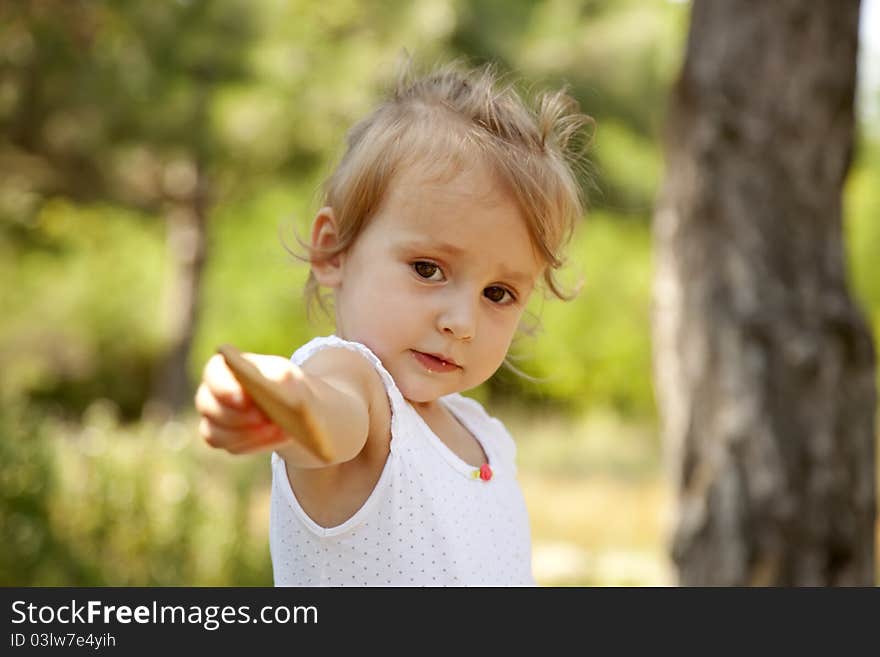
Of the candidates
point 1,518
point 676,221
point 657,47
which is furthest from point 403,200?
point 657,47

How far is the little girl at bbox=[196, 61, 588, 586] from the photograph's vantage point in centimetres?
128

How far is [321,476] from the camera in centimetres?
125

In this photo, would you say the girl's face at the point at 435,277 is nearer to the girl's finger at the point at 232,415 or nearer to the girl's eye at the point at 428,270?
the girl's eye at the point at 428,270

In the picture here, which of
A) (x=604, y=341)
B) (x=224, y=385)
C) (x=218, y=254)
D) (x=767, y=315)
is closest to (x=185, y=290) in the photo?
(x=218, y=254)

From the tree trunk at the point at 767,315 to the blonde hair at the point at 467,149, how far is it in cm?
215

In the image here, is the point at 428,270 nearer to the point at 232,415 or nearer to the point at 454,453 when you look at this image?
the point at 454,453

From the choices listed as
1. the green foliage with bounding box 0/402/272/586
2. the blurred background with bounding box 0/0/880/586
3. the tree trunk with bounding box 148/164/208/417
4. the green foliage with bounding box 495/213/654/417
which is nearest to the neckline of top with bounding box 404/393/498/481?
the blurred background with bounding box 0/0/880/586

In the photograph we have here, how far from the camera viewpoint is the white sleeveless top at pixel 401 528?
1.28 m

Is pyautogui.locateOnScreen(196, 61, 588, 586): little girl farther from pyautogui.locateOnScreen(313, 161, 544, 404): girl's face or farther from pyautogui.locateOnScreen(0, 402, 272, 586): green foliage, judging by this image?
pyautogui.locateOnScreen(0, 402, 272, 586): green foliage

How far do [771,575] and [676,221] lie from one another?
1.20 m

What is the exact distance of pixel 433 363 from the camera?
1.34 meters

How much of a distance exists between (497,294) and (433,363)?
0.40ft

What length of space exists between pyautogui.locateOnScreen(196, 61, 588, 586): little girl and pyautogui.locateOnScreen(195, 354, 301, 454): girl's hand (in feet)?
0.79
